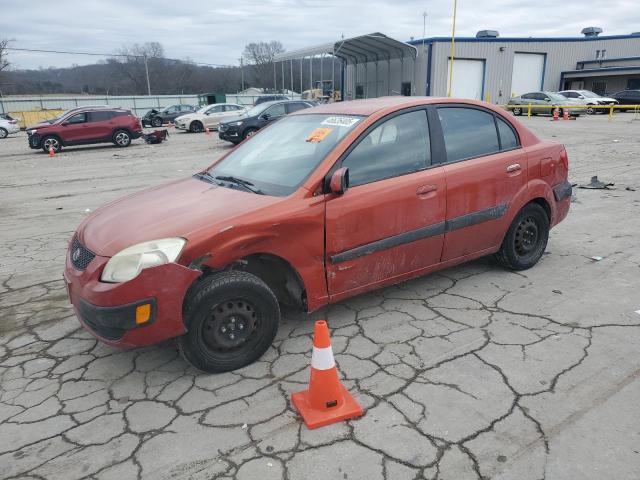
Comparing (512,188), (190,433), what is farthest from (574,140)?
(190,433)

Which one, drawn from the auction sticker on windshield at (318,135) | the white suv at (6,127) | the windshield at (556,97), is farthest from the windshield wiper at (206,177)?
the white suv at (6,127)

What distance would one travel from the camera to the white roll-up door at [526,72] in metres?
37.3

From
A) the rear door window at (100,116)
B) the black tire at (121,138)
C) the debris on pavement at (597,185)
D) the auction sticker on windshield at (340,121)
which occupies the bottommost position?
the debris on pavement at (597,185)

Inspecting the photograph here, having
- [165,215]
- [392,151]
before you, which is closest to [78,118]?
[165,215]

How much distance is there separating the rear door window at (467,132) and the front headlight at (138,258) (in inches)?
91.3

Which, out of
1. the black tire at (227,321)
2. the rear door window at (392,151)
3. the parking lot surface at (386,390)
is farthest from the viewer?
the rear door window at (392,151)

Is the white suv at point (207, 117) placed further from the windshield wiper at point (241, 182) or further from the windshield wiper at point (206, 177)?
the windshield wiper at point (241, 182)

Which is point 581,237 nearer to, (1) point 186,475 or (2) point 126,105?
(1) point 186,475

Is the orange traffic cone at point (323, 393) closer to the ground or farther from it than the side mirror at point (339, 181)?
closer to the ground

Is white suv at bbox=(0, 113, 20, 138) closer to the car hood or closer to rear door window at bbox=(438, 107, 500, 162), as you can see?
the car hood

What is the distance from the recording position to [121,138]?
18766 millimetres

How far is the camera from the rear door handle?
365 cm

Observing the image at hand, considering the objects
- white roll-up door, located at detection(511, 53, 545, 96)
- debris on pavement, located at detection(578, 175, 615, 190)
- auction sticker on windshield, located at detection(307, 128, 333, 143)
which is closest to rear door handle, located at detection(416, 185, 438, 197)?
→ auction sticker on windshield, located at detection(307, 128, 333, 143)

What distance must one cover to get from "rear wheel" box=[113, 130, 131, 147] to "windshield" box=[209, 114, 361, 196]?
16.3m
